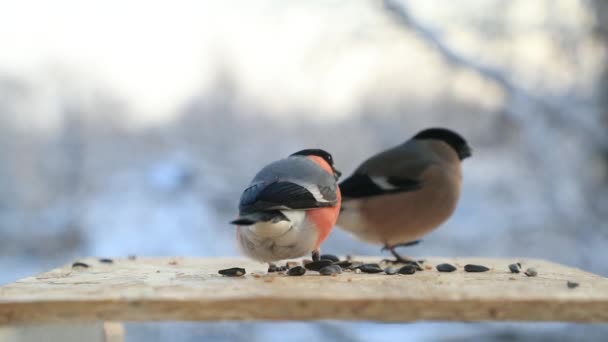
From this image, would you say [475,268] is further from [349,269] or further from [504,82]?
[504,82]

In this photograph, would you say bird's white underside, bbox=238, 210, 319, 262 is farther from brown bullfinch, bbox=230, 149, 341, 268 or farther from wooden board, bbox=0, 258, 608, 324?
wooden board, bbox=0, 258, 608, 324

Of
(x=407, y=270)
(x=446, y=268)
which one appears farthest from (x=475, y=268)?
(x=407, y=270)

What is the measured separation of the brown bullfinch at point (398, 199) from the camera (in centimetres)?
162

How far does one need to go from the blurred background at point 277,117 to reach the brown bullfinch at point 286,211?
1.18 metres

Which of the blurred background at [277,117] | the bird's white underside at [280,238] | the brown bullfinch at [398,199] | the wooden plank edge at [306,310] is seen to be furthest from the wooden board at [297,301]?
the blurred background at [277,117]

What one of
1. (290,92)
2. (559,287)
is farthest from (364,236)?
(290,92)

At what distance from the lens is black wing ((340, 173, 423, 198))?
164 cm

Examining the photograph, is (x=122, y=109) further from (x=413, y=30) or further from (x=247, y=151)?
(x=413, y=30)

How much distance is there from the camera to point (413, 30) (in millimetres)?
2553

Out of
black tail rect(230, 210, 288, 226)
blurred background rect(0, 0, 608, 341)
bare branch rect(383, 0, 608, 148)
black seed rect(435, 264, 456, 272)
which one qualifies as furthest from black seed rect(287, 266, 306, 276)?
bare branch rect(383, 0, 608, 148)

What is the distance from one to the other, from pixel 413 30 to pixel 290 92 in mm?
502

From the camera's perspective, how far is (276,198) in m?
1.17

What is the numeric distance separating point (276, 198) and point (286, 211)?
0.03 m

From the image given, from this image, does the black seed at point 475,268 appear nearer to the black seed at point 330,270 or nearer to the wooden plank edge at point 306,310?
the black seed at point 330,270
